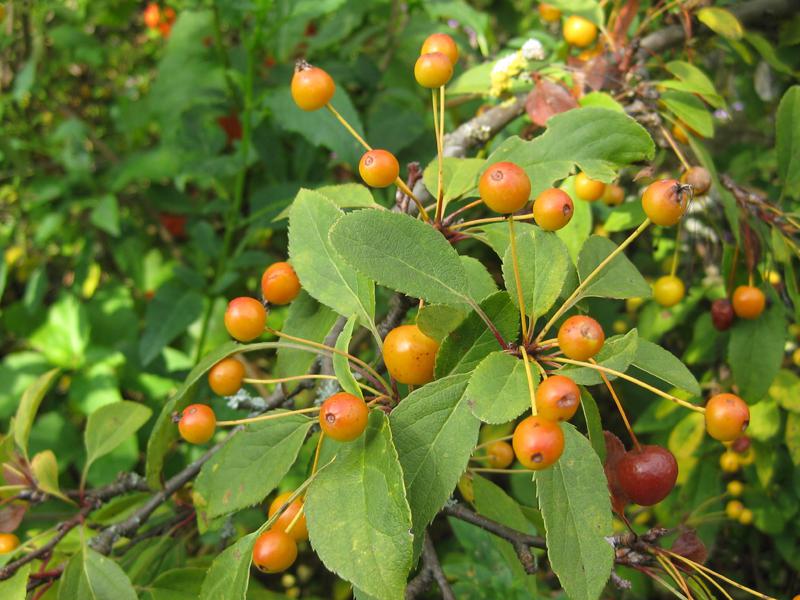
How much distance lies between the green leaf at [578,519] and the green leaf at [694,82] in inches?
35.1

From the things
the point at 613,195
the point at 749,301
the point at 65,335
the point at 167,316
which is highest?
the point at 613,195

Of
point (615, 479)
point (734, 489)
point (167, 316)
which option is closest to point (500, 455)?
point (615, 479)

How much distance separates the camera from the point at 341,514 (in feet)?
2.69

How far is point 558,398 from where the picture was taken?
738 millimetres

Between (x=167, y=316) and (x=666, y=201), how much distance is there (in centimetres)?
173

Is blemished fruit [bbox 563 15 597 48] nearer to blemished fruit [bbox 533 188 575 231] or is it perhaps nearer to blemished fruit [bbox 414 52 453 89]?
blemished fruit [bbox 414 52 453 89]

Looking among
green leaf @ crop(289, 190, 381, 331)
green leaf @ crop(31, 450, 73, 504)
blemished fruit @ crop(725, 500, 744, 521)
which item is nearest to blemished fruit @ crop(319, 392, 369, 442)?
green leaf @ crop(289, 190, 381, 331)

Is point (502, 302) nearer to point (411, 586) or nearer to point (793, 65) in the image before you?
point (411, 586)

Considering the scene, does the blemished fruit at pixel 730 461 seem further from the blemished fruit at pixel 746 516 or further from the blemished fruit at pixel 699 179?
the blemished fruit at pixel 699 179

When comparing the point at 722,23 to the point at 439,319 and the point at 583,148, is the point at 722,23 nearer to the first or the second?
the point at 583,148

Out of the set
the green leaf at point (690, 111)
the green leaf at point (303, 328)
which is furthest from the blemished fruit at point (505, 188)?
the green leaf at point (690, 111)

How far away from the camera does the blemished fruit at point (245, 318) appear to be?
1034 millimetres

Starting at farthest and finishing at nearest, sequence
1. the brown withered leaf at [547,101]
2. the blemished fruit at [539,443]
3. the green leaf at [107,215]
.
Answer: the green leaf at [107,215] < the brown withered leaf at [547,101] < the blemished fruit at [539,443]

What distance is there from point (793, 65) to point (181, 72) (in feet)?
6.19
